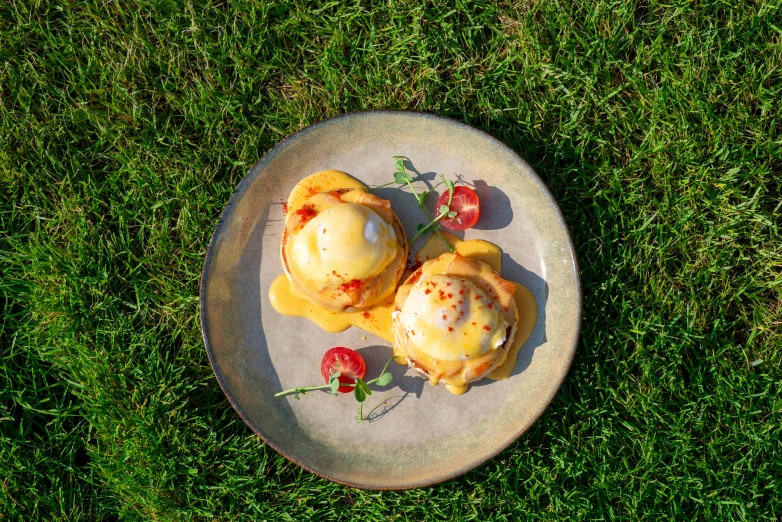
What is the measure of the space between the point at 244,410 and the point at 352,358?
84 centimetres

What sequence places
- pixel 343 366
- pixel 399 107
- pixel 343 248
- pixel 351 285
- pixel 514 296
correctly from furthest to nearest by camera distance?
pixel 399 107 < pixel 514 296 < pixel 343 366 < pixel 351 285 < pixel 343 248

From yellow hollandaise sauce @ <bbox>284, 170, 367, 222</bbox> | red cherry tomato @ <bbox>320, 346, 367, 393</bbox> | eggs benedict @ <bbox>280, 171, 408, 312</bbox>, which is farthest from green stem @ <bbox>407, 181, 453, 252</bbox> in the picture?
red cherry tomato @ <bbox>320, 346, 367, 393</bbox>

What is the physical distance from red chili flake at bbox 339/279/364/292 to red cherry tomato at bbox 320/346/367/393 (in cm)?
46

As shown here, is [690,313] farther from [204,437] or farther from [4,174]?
[4,174]

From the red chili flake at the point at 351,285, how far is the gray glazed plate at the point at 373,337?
42cm

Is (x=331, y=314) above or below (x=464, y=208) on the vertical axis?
below

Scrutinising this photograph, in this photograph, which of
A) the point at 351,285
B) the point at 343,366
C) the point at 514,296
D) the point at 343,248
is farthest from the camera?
the point at 514,296

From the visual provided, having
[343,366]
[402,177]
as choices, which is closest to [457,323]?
[343,366]

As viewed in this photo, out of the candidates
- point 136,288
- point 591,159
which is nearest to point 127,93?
point 136,288

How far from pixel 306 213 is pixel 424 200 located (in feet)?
2.84

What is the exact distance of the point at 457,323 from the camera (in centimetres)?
403

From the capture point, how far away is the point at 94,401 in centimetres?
467

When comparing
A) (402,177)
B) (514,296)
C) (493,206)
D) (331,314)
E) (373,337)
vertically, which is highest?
(402,177)

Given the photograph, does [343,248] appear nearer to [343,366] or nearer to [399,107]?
[343,366]
